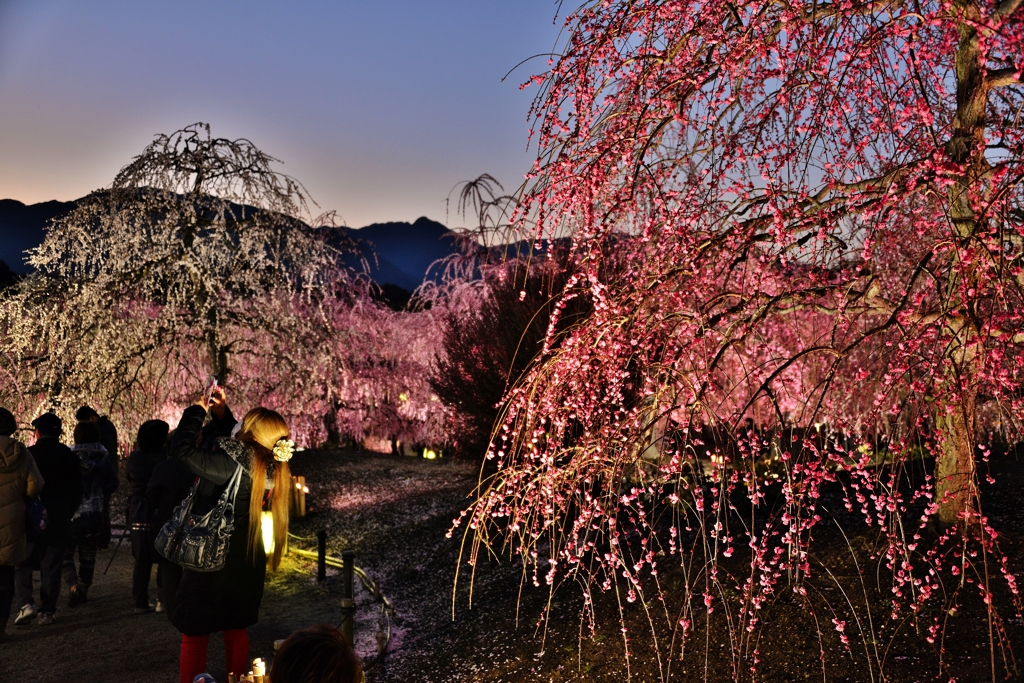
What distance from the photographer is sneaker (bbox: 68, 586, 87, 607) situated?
7.49 m

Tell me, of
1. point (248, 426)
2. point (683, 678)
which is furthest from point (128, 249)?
point (683, 678)

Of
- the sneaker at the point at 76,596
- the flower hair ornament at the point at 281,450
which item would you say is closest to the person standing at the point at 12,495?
the sneaker at the point at 76,596

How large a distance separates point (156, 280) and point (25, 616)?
210 inches

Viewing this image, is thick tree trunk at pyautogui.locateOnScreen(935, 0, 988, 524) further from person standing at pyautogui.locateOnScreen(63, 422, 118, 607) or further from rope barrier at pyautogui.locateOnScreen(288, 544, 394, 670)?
person standing at pyautogui.locateOnScreen(63, 422, 118, 607)

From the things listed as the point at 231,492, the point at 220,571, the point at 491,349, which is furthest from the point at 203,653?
the point at 491,349

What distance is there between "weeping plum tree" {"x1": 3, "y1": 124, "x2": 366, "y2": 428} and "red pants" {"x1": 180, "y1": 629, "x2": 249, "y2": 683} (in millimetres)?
7285

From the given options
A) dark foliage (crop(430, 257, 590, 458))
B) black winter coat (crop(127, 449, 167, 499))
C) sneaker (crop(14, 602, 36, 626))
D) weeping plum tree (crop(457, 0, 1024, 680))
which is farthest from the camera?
dark foliage (crop(430, 257, 590, 458))

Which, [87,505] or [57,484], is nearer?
[57,484]

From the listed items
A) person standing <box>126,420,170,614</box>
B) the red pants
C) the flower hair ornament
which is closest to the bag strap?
the flower hair ornament

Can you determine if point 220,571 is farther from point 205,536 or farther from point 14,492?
point 14,492

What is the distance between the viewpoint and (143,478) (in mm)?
7074

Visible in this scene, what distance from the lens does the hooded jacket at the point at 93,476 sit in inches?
297

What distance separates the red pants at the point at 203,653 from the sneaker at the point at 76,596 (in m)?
3.86

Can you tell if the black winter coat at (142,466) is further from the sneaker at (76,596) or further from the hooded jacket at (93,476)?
the sneaker at (76,596)
